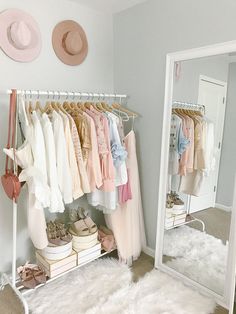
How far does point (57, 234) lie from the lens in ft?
7.36

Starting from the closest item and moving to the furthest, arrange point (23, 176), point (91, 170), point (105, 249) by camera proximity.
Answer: point (23, 176) < point (91, 170) < point (105, 249)

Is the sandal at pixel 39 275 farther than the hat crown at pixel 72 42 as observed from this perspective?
No

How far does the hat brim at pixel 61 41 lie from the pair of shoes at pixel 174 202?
1477mm

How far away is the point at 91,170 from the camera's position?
2.10 metres

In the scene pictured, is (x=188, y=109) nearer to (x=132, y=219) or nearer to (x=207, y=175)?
(x=207, y=175)

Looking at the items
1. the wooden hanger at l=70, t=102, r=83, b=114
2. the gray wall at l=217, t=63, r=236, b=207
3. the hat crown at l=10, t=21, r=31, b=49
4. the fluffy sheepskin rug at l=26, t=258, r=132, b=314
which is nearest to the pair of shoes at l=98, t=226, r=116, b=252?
the fluffy sheepskin rug at l=26, t=258, r=132, b=314

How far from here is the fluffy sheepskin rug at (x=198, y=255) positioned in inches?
81.7

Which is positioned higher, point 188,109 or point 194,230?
Answer: point 188,109

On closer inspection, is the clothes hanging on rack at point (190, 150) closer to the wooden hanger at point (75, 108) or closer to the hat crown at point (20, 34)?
the wooden hanger at point (75, 108)

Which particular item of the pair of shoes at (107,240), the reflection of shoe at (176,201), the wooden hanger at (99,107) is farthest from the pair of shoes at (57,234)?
the wooden hanger at (99,107)

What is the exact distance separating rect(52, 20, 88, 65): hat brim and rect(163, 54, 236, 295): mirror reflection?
0.89 meters

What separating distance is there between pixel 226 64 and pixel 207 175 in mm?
850

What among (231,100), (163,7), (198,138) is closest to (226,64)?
(231,100)

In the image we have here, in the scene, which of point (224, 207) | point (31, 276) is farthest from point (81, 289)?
point (224, 207)
